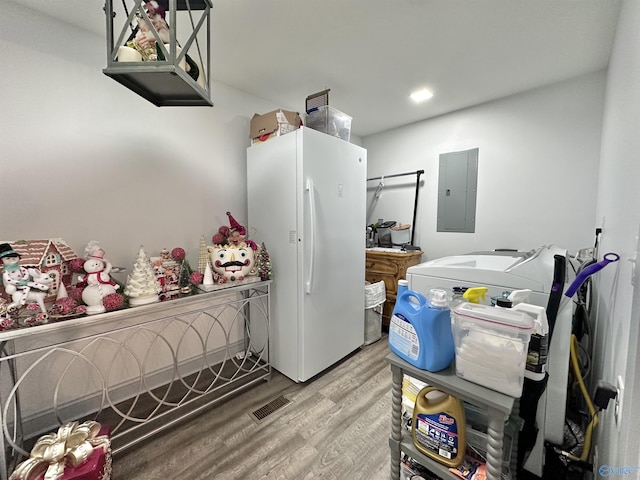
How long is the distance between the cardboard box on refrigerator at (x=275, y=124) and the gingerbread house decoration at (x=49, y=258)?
1.49m

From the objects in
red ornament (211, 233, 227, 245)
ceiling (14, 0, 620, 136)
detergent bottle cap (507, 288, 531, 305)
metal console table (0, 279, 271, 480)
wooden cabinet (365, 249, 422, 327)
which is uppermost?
ceiling (14, 0, 620, 136)

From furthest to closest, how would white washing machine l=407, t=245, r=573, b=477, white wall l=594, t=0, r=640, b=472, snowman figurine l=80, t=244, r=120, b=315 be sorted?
snowman figurine l=80, t=244, r=120, b=315, white washing machine l=407, t=245, r=573, b=477, white wall l=594, t=0, r=640, b=472

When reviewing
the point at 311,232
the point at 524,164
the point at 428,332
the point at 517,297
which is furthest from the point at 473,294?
the point at 524,164

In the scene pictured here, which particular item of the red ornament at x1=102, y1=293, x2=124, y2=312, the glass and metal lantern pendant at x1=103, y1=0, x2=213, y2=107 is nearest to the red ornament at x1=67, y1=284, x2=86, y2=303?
the red ornament at x1=102, y1=293, x2=124, y2=312

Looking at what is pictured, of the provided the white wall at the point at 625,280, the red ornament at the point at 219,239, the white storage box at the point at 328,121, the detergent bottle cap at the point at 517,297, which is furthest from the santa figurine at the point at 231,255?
the white wall at the point at 625,280

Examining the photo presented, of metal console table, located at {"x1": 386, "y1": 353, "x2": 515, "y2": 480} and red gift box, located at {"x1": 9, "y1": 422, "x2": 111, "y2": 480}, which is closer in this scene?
metal console table, located at {"x1": 386, "y1": 353, "x2": 515, "y2": 480}

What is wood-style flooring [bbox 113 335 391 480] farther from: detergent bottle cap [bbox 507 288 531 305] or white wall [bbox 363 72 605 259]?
white wall [bbox 363 72 605 259]

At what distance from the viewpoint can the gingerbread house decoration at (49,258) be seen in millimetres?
1185

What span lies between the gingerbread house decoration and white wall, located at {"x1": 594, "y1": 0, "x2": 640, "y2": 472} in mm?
2174

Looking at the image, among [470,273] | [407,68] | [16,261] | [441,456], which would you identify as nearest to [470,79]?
[407,68]

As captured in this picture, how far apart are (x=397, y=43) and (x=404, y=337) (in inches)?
74.6

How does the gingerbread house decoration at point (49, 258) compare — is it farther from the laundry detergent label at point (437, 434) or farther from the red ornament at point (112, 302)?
the laundry detergent label at point (437, 434)

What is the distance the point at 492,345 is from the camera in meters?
0.76

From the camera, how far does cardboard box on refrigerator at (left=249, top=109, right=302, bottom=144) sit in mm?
1979
